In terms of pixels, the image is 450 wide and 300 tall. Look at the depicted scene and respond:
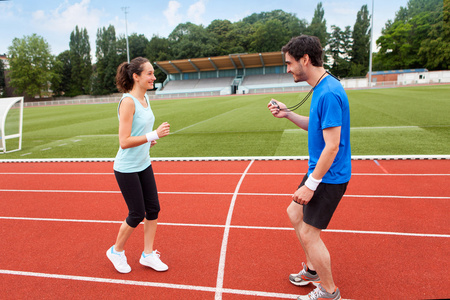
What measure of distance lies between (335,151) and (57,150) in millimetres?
11248

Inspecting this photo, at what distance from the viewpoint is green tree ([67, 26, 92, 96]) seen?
250ft

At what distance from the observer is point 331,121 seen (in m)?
2.22

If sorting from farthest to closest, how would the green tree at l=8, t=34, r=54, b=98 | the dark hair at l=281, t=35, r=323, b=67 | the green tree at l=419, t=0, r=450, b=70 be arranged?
the green tree at l=8, t=34, r=54, b=98 → the green tree at l=419, t=0, r=450, b=70 → the dark hair at l=281, t=35, r=323, b=67

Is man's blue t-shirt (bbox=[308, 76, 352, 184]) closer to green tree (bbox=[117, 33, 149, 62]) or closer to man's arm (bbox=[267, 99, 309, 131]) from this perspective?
man's arm (bbox=[267, 99, 309, 131])

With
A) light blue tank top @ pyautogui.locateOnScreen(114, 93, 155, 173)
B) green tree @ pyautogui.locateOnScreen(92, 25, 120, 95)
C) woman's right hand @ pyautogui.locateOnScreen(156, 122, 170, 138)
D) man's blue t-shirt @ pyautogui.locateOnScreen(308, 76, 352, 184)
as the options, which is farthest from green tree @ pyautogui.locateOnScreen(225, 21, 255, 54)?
man's blue t-shirt @ pyautogui.locateOnScreen(308, 76, 352, 184)

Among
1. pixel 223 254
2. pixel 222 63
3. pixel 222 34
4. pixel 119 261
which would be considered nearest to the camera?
pixel 119 261

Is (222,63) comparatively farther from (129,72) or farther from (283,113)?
(283,113)

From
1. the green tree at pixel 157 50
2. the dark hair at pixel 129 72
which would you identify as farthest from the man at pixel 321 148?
the green tree at pixel 157 50

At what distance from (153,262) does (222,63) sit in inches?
2465

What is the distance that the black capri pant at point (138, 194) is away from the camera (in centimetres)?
315

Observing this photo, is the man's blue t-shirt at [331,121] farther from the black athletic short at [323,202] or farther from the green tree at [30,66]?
the green tree at [30,66]

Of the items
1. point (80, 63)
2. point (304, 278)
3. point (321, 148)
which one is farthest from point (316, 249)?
point (80, 63)

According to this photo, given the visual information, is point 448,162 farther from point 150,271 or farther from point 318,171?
point 150,271

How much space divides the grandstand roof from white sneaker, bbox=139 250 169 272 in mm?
57069
